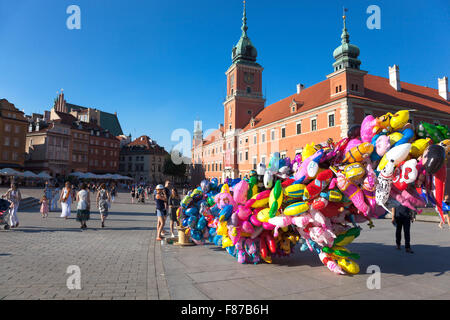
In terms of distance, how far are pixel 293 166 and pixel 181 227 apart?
165 inches

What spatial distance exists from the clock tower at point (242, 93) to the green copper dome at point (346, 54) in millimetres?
19911

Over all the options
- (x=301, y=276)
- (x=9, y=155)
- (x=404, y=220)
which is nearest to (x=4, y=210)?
(x=301, y=276)

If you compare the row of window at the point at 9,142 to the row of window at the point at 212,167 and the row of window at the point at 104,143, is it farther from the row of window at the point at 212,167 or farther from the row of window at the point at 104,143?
the row of window at the point at 212,167

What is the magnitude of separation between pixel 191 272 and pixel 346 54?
105 ft

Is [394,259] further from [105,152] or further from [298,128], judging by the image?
[105,152]

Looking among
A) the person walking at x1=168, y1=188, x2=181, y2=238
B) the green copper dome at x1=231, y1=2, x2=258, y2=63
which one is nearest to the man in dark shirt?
the person walking at x1=168, y1=188, x2=181, y2=238

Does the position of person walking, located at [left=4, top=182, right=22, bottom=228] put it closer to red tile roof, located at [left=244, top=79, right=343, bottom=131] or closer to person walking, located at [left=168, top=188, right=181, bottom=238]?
person walking, located at [left=168, top=188, right=181, bottom=238]

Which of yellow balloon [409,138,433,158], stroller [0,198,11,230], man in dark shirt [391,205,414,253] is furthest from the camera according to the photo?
stroller [0,198,11,230]

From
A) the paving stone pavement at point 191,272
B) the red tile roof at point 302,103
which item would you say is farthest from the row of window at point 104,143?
the paving stone pavement at point 191,272

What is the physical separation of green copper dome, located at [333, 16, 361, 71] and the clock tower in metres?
19.9

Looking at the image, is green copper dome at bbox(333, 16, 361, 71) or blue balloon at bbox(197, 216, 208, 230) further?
green copper dome at bbox(333, 16, 361, 71)

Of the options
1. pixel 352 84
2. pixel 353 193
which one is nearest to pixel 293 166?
pixel 353 193

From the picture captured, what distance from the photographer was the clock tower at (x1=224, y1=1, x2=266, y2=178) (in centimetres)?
5003

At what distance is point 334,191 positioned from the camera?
516 centimetres
